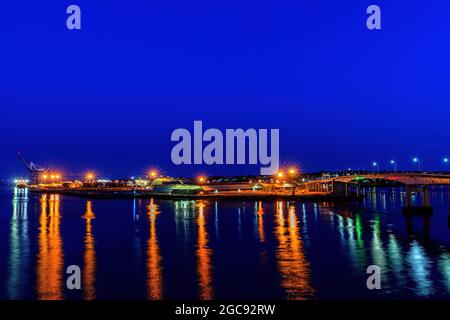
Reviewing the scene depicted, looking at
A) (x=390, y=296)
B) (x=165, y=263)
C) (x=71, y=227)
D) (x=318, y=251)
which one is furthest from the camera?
(x=71, y=227)

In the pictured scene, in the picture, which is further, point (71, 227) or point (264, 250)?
point (71, 227)

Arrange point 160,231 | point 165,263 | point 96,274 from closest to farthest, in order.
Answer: point 96,274, point 165,263, point 160,231

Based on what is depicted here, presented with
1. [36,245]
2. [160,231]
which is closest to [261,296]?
[36,245]

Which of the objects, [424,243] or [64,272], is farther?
[424,243]

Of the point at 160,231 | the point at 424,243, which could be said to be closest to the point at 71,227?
the point at 160,231

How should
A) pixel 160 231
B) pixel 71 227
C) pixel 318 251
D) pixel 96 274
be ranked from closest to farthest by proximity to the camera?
pixel 96 274
pixel 318 251
pixel 160 231
pixel 71 227

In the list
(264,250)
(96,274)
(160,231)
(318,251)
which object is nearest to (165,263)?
(96,274)

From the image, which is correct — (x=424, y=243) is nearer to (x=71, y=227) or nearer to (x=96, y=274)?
(x=96, y=274)

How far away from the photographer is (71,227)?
42.1 meters

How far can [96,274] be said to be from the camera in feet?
68.6

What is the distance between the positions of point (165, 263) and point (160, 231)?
15.3m
